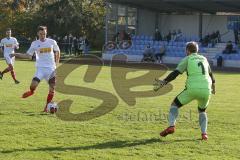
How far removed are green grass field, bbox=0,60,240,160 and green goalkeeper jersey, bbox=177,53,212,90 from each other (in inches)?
40.3

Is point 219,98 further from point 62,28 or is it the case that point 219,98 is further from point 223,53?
point 62,28

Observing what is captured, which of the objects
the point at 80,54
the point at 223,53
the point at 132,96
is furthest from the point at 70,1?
the point at 132,96

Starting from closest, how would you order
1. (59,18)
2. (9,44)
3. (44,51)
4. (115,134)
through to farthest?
(115,134) < (44,51) < (9,44) < (59,18)

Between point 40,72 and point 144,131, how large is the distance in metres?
3.69

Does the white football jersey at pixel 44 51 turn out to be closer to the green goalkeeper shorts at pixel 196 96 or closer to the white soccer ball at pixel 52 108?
A: the white soccer ball at pixel 52 108

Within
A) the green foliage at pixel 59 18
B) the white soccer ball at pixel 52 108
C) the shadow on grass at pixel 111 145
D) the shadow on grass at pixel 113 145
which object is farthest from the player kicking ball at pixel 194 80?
the green foliage at pixel 59 18

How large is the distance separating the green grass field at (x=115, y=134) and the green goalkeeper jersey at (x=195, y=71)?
102cm

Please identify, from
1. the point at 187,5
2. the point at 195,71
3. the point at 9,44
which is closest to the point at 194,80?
the point at 195,71

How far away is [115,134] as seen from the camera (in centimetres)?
1005

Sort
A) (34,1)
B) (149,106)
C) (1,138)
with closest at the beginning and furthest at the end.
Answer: (1,138)
(149,106)
(34,1)

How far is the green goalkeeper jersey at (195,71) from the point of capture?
949 centimetres

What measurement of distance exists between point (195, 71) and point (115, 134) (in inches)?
77.3

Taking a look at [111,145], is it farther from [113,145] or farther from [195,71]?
[195,71]

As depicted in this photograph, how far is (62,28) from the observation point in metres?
58.5
